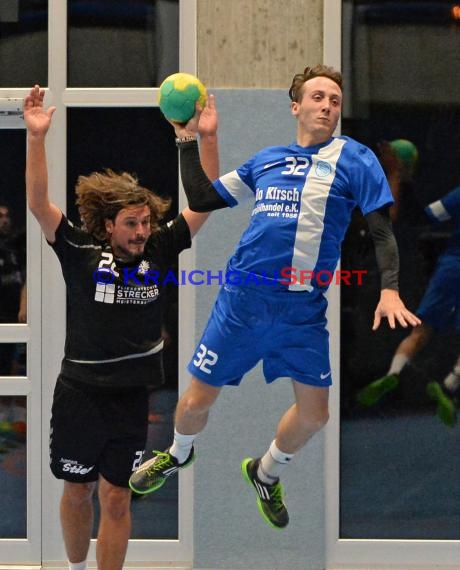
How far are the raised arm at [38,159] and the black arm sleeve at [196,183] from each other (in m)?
0.73

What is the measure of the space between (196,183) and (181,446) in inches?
54.3

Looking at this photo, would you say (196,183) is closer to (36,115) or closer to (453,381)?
(36,115)

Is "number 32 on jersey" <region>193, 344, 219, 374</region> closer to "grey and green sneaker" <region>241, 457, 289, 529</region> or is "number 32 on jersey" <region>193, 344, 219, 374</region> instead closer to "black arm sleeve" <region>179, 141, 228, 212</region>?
"black arm sleeve" <region>179, 141, 228, 212</region>

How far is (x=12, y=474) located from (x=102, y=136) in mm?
2293

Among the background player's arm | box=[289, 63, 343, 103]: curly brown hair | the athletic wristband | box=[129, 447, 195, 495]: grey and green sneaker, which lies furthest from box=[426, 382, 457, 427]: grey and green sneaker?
the athletic wristband

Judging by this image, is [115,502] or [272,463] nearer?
[272,463]

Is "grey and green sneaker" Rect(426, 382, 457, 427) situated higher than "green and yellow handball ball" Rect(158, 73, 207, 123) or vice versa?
"green and yellow handball ball" Rect(158, 73, 207, 123)

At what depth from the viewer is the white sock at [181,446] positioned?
6.31 m

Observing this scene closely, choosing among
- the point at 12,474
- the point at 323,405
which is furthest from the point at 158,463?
the point at 12,474

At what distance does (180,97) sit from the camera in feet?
19.2

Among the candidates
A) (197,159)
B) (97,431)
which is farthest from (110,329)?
(197,159)

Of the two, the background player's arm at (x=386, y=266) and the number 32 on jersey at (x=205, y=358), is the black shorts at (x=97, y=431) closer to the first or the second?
the number 32 on jersey at (x=205, y=358)

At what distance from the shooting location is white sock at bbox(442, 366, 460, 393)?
797 centimetres

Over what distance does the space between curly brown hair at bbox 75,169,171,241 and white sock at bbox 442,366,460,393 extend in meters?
2.45
